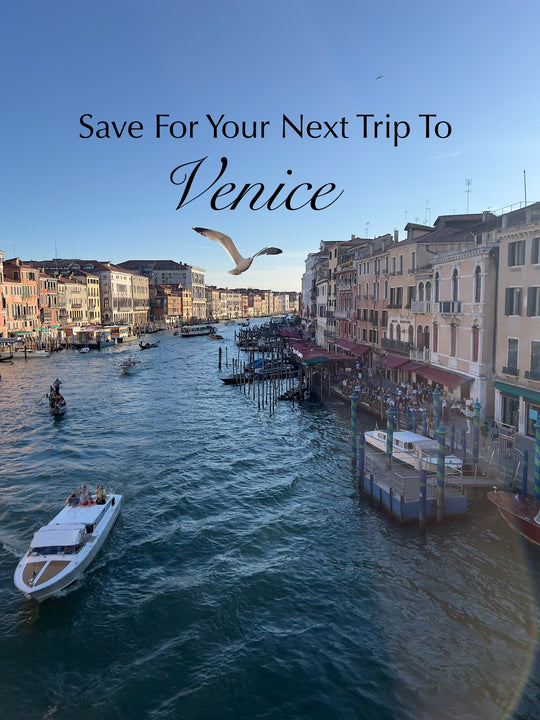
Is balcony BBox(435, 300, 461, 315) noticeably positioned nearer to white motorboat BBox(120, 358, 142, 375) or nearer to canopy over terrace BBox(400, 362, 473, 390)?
canopy over terrace BBox(400, 362, 473, 390)

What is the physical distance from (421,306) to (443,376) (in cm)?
640

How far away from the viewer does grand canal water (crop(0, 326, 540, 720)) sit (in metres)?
10.7

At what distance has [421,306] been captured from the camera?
1346 inches

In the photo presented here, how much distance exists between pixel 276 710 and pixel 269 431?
21923mm

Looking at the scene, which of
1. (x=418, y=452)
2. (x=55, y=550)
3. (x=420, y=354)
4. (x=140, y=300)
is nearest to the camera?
(x=55, y=550)

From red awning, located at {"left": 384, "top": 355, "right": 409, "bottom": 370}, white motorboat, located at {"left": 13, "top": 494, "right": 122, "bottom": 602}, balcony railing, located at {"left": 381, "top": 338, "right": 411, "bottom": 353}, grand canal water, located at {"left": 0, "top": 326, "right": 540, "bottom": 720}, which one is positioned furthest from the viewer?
balcony railing, located at {"left": 381, "top": 338, "right": 411, "bottom": 353}

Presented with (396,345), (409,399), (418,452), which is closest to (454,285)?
(409,399)

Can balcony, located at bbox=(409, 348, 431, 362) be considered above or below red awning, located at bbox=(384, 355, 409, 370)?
above

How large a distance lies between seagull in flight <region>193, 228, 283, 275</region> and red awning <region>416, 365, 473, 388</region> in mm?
14749

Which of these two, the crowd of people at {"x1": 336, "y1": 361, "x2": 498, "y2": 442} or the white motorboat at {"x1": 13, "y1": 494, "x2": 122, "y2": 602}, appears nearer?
the white motorboat at {"x1": 13, "y1": 494, "x2": 122, "y2": 602}

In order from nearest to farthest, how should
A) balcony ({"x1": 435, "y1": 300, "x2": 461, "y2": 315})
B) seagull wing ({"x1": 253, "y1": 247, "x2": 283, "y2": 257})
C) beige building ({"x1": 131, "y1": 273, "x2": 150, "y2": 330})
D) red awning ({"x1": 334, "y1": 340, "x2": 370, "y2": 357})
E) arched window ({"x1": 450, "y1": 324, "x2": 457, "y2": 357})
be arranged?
seagull wing ({"x1": 253, "y1": 247, "x2": 283, "y2": 257}) < balcony ({"x1": 435, "y1": 300, "x2": 461, "y2": 315}) < arched window ({"x1": 450, "y1": 324, "x2": 457, "y2": 357}) < red awning ({"x1": 334, "y1": 340, "x2": 370, "y2": 357}) < beige building ({"x1": 131, "y1": 273, "x2": 150, "y2": 330})

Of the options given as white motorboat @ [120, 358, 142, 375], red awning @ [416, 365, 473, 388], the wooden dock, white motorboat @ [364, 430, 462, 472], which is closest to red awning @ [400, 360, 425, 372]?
red awning @ [416, 365, 473, 388]

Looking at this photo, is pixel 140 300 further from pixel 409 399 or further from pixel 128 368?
pixel 409 399

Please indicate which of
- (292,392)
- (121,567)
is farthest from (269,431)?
(121,567)
